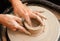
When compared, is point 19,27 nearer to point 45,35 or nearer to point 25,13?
point 25,13

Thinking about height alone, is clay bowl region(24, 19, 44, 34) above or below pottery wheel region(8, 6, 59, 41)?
above

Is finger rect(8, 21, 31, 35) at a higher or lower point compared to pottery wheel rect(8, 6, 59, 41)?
higher

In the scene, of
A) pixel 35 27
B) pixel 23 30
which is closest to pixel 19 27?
pixel 23 30

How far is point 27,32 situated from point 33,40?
0.10 metres

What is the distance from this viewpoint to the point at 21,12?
1.73 metres

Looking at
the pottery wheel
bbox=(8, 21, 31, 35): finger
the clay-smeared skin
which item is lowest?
the pottery wheel

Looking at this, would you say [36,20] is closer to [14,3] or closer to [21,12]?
[21,12]

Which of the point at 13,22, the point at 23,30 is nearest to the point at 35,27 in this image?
the point at 23,30

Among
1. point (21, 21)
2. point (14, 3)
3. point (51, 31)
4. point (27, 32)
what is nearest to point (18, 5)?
point (14, 3)


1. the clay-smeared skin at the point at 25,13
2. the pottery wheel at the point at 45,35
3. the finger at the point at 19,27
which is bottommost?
the pottery wheel at the point at 45,35

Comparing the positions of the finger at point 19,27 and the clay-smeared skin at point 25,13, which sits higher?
the clay-smeared skin at point 25,13

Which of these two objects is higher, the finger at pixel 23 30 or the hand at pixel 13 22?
the hand at pixel 13 22

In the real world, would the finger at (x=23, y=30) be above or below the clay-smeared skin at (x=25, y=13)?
below

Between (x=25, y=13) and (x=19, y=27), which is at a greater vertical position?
(x=25, y=13)
